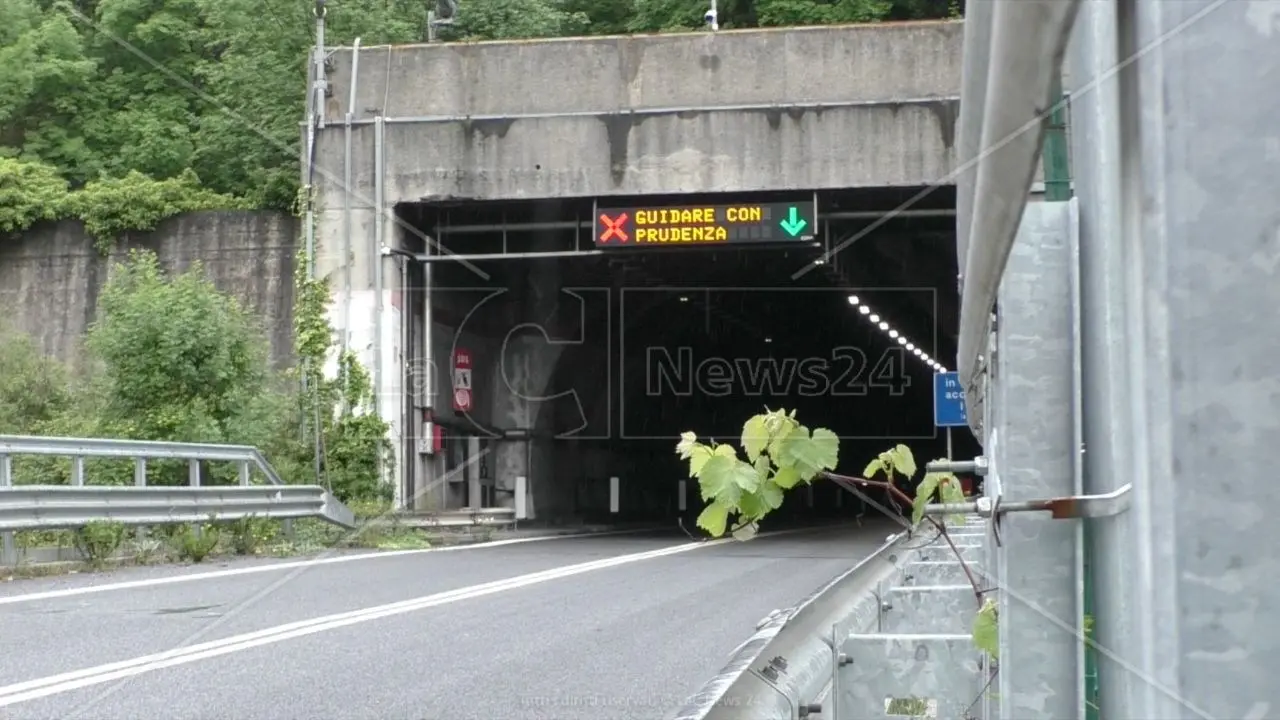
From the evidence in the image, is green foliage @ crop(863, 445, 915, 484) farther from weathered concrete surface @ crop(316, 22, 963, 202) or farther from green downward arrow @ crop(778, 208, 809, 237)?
weathered concrete surface @ crop(316, 22, 963, 202)

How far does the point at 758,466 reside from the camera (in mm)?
3939

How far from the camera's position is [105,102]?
44.6 metres

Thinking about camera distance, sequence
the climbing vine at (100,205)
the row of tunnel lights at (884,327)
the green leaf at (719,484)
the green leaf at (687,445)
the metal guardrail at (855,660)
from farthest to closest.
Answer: the row of tunnel lights at (884,327)
the climbing vine at (100,205)
the green leaf at (687,445)
the green leaf at (719,484)
the metal guardrail at (855,660)

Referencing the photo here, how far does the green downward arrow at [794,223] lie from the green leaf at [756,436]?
21.0 meters

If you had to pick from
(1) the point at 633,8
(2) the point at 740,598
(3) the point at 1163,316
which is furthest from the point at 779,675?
(1) the point at 633,8

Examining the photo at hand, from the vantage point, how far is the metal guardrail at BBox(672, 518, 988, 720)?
338 cm

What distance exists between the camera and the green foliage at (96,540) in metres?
15.3

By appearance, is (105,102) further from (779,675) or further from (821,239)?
(779,675)

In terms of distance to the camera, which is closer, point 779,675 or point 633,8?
point 779,675

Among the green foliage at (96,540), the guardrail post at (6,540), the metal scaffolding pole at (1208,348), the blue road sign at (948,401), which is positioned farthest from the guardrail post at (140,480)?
the blue road sign at (948,401)

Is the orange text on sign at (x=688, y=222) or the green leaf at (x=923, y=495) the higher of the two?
the orange text on sign at (x=688, y=222)

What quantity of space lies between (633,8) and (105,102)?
1550 cm

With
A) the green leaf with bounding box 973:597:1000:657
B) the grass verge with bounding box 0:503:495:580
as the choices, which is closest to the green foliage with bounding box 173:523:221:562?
the grass verge with bounding box 0:503:495:580

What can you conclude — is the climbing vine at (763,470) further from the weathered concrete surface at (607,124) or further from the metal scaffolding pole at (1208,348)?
the weathered concrete surface at (607,124)
